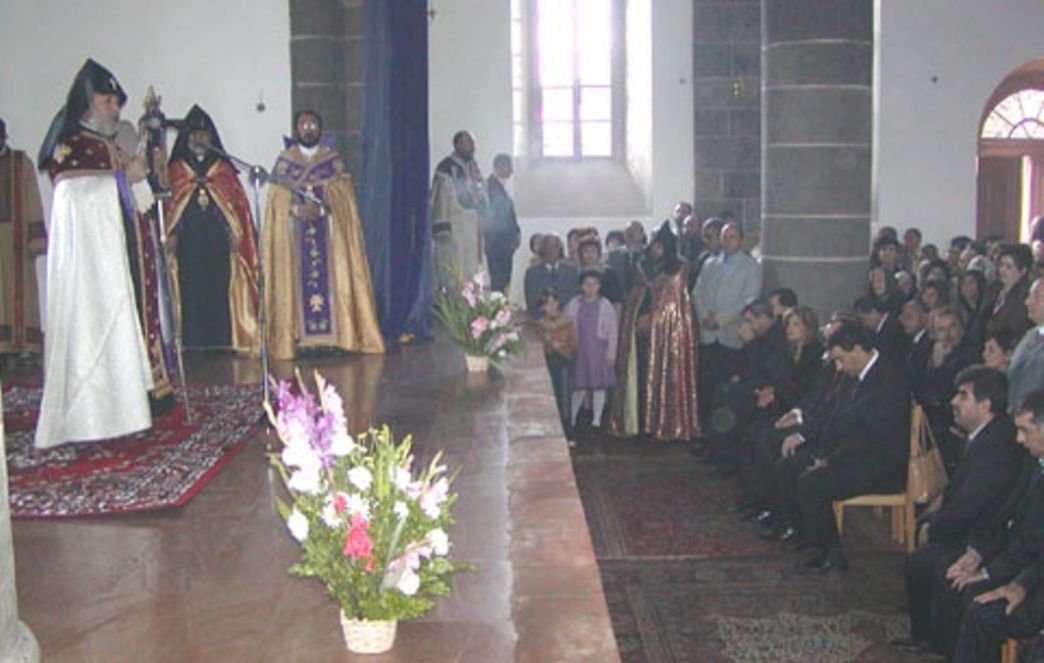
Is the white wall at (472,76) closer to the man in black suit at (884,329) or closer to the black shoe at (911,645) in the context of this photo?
the man in black suit at (884,329)

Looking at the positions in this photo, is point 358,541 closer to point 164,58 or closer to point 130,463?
point 130,463

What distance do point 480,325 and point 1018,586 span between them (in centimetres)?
379

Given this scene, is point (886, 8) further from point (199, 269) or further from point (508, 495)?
point (508, 495)

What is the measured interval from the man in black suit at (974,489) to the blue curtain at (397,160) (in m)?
4.58

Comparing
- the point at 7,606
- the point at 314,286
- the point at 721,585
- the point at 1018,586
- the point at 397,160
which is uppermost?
the point at 397,160

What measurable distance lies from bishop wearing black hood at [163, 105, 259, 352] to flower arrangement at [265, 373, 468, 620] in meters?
6.10

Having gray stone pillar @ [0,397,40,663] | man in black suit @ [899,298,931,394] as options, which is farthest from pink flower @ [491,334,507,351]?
gray stone pillar @ [0,397,40,663]

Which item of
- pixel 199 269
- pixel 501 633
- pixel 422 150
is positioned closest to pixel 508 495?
pixel 501 633

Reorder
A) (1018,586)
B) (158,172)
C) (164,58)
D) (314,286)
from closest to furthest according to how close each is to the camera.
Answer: (1018,586) < (158,172) < (314,286) < (164,58)

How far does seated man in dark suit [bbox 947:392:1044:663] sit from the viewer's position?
4980 mm

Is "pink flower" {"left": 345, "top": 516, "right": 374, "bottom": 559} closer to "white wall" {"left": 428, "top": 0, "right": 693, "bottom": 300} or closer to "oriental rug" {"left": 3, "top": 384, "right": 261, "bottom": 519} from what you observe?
"oriental rug" {"left": 3, "top": 384, "right": 261, "bottom": 519}

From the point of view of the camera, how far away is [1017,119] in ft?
48.8

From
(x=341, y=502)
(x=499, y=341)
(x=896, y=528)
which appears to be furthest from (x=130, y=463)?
(x=896, y=528)

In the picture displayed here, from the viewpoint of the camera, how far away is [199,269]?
32.9 feet
